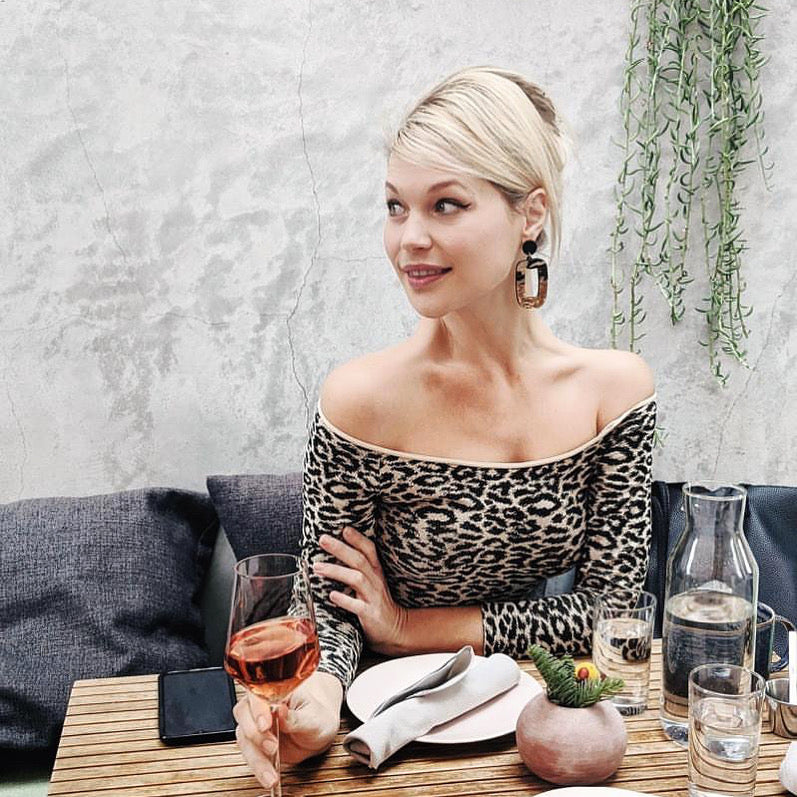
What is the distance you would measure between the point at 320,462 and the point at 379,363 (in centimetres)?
18

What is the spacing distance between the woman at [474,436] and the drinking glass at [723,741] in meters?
0.46

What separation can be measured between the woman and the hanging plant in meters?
0.93

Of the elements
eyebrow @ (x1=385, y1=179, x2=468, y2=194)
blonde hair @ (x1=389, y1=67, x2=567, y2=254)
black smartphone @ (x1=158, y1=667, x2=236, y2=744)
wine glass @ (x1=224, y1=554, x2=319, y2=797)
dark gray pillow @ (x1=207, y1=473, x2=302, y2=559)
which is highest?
blonde hair @ (x1=389, y1=67, x2=567, y2=254)

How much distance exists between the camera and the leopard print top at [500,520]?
1496mm

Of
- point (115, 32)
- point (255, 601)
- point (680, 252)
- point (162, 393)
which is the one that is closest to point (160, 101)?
point (115, 32)

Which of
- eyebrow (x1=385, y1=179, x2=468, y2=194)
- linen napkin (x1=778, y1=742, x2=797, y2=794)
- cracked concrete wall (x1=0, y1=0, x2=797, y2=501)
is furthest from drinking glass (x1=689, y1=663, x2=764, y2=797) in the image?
cracked concrete wall (x1=0, y1=0, x2=797, y2=501)

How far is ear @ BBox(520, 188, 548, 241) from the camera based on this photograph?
1493 mm

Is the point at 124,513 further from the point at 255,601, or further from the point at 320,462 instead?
the point at 255,601

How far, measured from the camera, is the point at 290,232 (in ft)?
7.69

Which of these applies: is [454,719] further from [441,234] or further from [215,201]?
[215,201]

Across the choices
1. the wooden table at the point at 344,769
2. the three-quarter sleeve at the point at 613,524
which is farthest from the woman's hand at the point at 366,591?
the wooden table at the point at 344,769

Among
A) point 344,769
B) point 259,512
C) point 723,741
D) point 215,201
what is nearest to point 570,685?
point 723,741

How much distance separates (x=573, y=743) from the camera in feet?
3.41

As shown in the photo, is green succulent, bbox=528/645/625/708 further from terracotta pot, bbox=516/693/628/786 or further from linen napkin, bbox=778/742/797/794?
linen napkin, bbox=778/742/797/794
